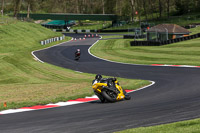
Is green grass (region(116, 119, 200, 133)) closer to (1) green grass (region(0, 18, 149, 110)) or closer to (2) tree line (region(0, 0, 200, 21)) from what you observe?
(1) green grass (region(0, 18, 149, 110))

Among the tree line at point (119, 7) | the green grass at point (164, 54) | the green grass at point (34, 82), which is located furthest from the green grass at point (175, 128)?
the tree line at point (119, 7)

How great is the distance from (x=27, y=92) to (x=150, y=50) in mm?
28055

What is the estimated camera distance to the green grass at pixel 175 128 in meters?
9.20

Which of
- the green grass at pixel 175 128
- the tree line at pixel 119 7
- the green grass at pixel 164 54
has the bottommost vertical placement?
the green grass at pixel 164 54

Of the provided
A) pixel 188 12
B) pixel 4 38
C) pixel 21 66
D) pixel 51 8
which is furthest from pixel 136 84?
pixel 51 8

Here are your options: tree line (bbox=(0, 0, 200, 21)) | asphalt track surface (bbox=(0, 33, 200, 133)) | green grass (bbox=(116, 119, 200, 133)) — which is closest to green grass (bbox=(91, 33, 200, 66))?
asphalt track surface (bbox=(0, 33, 200, 133))

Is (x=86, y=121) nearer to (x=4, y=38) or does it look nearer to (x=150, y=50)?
(x=150, y=50)

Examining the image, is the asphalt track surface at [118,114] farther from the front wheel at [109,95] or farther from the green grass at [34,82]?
the green grass at [34,82]

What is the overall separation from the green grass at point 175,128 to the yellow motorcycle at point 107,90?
5.37 m

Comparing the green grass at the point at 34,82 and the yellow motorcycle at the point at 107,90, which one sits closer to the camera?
the yellow motorcycle at the point at 107,90

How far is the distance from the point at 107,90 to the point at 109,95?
24cm

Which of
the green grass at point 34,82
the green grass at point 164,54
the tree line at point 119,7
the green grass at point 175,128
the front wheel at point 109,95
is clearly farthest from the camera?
the tree line at point 119,7

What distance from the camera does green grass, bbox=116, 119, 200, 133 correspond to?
920 cm

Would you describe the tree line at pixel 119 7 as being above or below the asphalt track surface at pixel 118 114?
above
